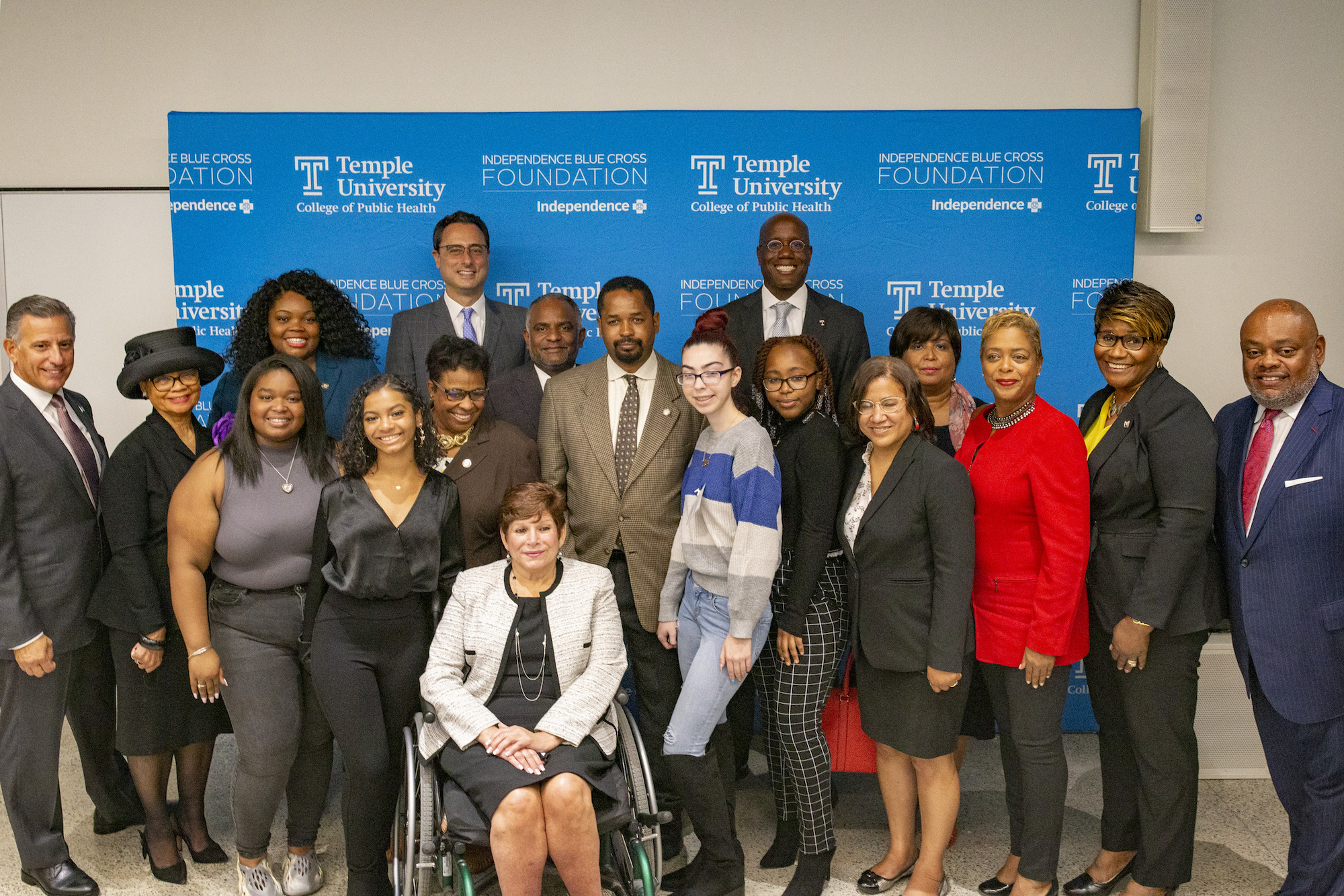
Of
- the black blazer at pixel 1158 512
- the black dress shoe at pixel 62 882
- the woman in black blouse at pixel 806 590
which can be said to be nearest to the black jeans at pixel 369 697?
the black dress shoe at pixel 62 882

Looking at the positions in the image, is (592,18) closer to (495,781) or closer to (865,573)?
(865,573)

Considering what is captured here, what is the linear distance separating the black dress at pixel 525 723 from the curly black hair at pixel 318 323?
1.40 m

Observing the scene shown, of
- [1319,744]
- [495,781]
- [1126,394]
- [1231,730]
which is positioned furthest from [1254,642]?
[495,781]

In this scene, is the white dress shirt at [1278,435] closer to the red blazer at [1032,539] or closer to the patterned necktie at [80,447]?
the red blazer at [1032,539]

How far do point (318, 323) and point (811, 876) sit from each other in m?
2.70

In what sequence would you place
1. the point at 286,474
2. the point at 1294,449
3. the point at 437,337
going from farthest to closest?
the point at 437,337 → the point at 286,474 → the point at 1294,449

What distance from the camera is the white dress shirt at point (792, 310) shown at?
3844mm

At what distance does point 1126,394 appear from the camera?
2857 mm

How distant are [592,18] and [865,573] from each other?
3.05 m

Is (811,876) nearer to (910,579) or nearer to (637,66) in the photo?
(910,579)

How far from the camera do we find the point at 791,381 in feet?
9.32

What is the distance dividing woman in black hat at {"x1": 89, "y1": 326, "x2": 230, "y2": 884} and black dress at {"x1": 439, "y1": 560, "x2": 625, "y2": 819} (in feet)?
3.61

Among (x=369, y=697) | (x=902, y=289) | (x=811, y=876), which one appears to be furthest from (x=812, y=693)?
(x=902, y=289)

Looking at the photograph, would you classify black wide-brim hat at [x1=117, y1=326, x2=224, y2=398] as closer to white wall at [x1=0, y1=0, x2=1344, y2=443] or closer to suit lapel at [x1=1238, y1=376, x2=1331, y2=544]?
white wall at [x1=0, y1=0, x2=1344, y2=443]
